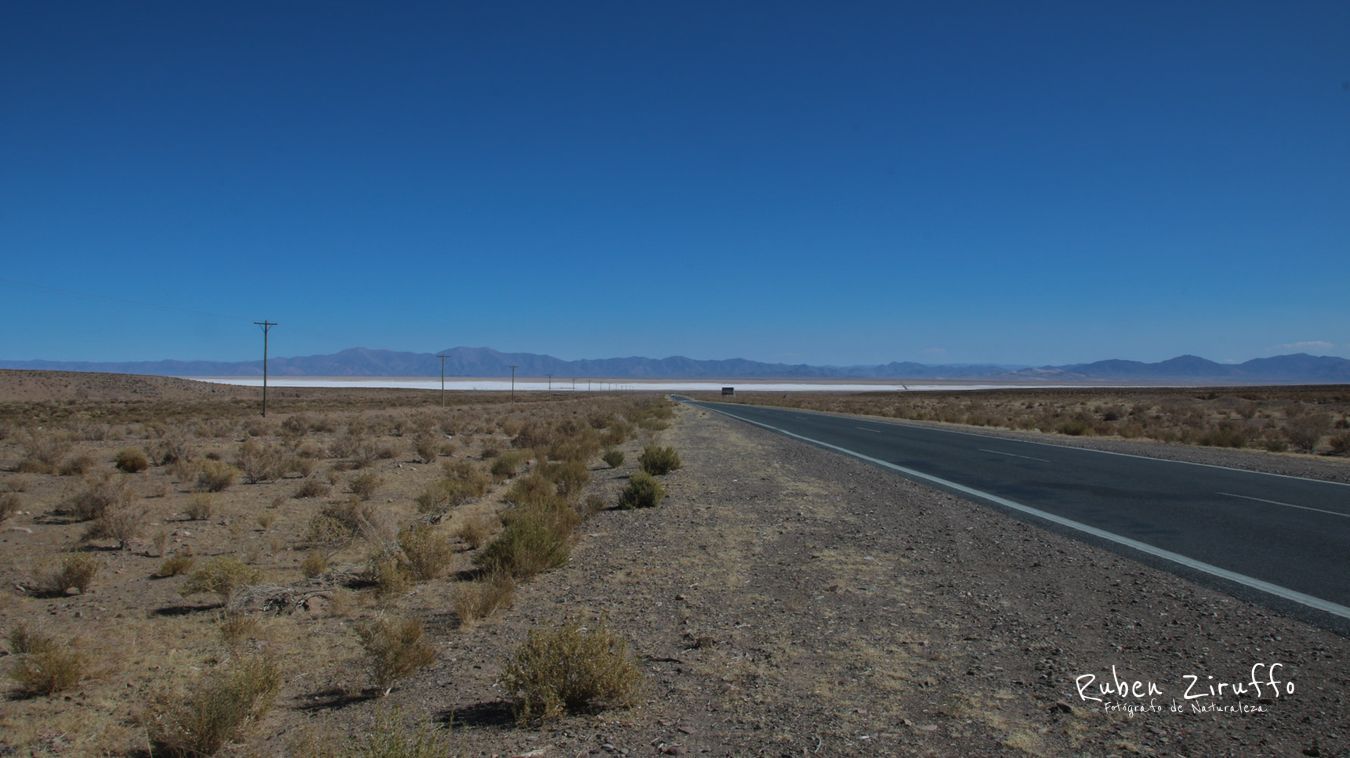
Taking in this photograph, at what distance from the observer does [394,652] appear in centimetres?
580

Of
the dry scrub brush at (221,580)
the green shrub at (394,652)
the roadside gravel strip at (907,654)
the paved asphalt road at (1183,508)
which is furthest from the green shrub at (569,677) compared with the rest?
the paved asphalt road at (1183,508)

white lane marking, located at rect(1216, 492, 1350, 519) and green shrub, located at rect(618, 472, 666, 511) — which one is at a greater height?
white lane marking, located at rect(1216, 492, 1350, 519)

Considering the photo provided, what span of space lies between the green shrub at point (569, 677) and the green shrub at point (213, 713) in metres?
1.57

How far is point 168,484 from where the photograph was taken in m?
17.4

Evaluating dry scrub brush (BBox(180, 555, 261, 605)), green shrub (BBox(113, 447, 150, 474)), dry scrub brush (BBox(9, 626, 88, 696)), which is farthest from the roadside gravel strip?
green shrub (BBox(113, 447, 150, 474))

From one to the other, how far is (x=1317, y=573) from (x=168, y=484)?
19.7 meters

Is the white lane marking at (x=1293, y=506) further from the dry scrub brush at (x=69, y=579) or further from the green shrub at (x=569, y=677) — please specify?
the dry scrub brush at (x=69, y=579)

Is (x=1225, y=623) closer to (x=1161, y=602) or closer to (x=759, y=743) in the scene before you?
(x=1161, y=602)

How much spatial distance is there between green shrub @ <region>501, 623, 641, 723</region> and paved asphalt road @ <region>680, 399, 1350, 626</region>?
5688 mm

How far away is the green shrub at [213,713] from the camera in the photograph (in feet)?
15.3

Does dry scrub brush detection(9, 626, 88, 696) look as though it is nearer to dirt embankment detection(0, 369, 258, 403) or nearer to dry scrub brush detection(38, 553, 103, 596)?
dry scrub brush detection(38, 553, 103, 596)

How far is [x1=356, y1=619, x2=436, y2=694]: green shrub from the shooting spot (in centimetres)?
573

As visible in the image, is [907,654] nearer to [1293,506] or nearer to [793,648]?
[793,648]

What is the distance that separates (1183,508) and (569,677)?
11.1m
